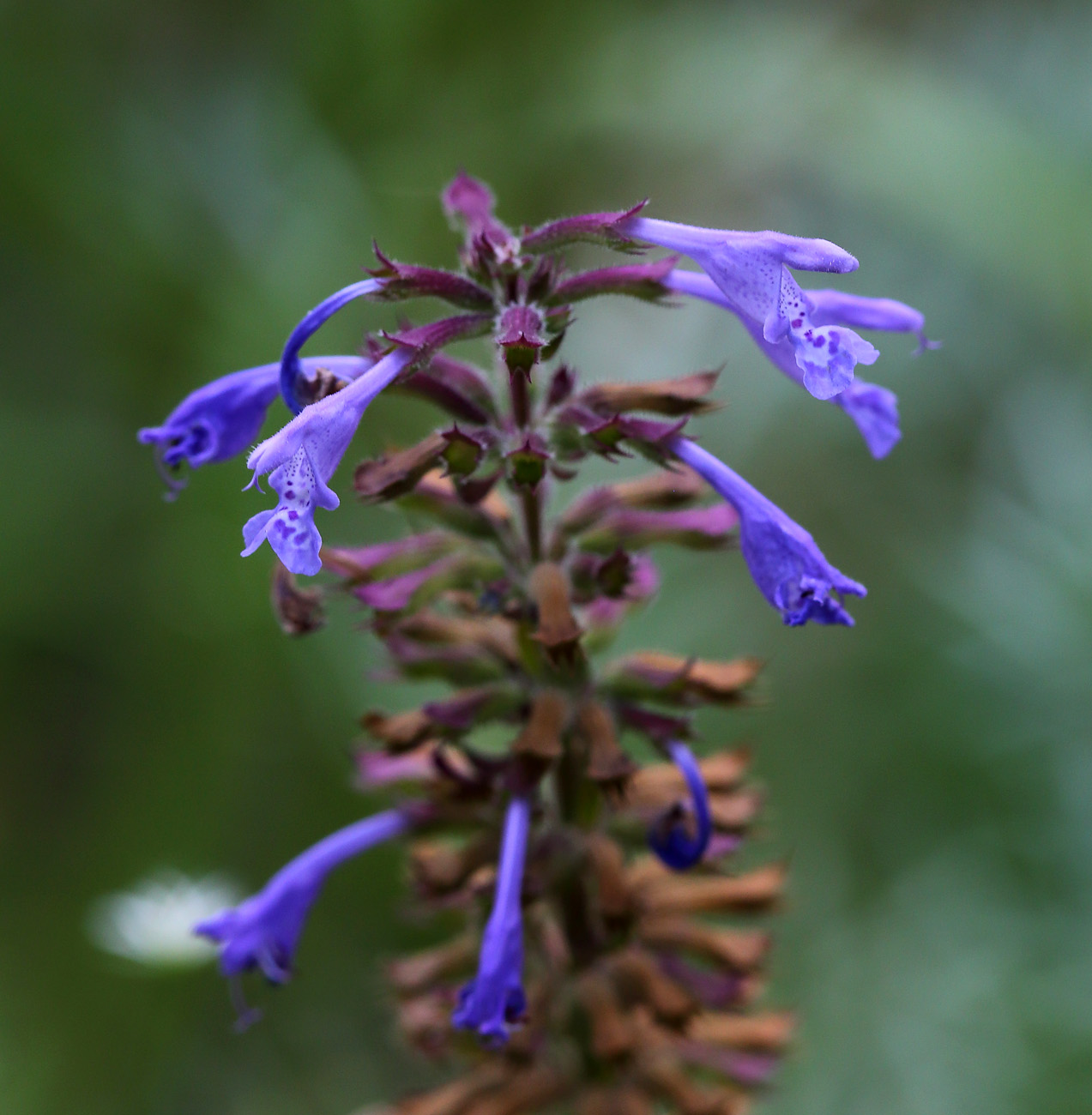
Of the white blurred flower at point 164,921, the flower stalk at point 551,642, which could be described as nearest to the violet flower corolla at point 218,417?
the flower stalk at point 551,642

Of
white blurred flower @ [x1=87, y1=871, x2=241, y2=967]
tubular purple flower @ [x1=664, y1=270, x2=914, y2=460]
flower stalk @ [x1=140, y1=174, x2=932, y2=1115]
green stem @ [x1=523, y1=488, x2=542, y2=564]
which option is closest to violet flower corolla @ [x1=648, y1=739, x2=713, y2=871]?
flower stalk @ [x1=140, y1=174, x2=932, y2=1115]

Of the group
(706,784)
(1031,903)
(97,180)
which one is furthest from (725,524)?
(97,180)

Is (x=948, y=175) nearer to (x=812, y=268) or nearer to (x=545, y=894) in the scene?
(x=812, y=268)

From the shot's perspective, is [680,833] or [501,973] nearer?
[501,973]

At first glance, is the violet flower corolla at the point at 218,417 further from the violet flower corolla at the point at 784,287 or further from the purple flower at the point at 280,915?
the purple flower at the point at 280,915

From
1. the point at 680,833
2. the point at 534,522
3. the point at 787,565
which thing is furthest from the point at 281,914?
the point at 787,565

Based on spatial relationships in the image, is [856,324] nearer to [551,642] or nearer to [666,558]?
[551,642]
